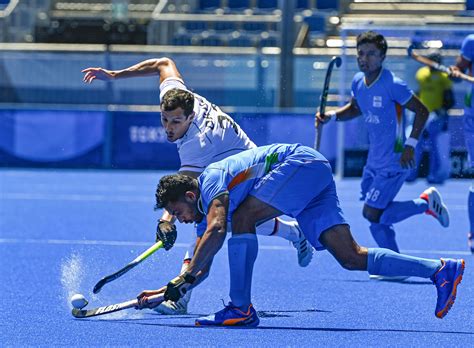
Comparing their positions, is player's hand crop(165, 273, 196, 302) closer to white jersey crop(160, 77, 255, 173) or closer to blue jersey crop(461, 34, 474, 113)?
white jersey crop(160, 77, 255, 173)

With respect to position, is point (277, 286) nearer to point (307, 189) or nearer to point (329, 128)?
point (307, 189)

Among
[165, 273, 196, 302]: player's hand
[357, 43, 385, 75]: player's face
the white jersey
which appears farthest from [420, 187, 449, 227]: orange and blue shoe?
[165, 273, 196, 302]: player's hand

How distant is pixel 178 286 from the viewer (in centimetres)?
621

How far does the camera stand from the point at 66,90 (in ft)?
67.3

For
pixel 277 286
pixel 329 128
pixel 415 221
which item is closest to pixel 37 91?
pixel 329 128

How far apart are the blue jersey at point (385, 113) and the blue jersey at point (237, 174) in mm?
2751

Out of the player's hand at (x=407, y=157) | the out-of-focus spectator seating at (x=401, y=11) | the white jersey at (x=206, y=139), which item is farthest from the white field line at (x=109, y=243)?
the out-of-focus spectator seating at (x=401, y=11)

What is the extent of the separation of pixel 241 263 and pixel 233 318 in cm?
34

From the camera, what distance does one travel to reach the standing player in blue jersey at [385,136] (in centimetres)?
937

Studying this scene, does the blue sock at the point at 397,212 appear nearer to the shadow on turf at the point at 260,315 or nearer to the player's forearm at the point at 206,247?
the shadow on turf at the point at 260,315

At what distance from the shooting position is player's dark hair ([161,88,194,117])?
7066 mm

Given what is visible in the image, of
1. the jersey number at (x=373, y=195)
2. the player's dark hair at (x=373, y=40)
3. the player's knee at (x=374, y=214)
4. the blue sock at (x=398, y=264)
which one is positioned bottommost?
the player's knee at (x=374, y=214)

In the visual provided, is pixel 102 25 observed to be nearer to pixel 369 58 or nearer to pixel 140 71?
pixel 369 58

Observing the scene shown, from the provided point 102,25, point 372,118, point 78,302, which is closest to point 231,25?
point 102,25
